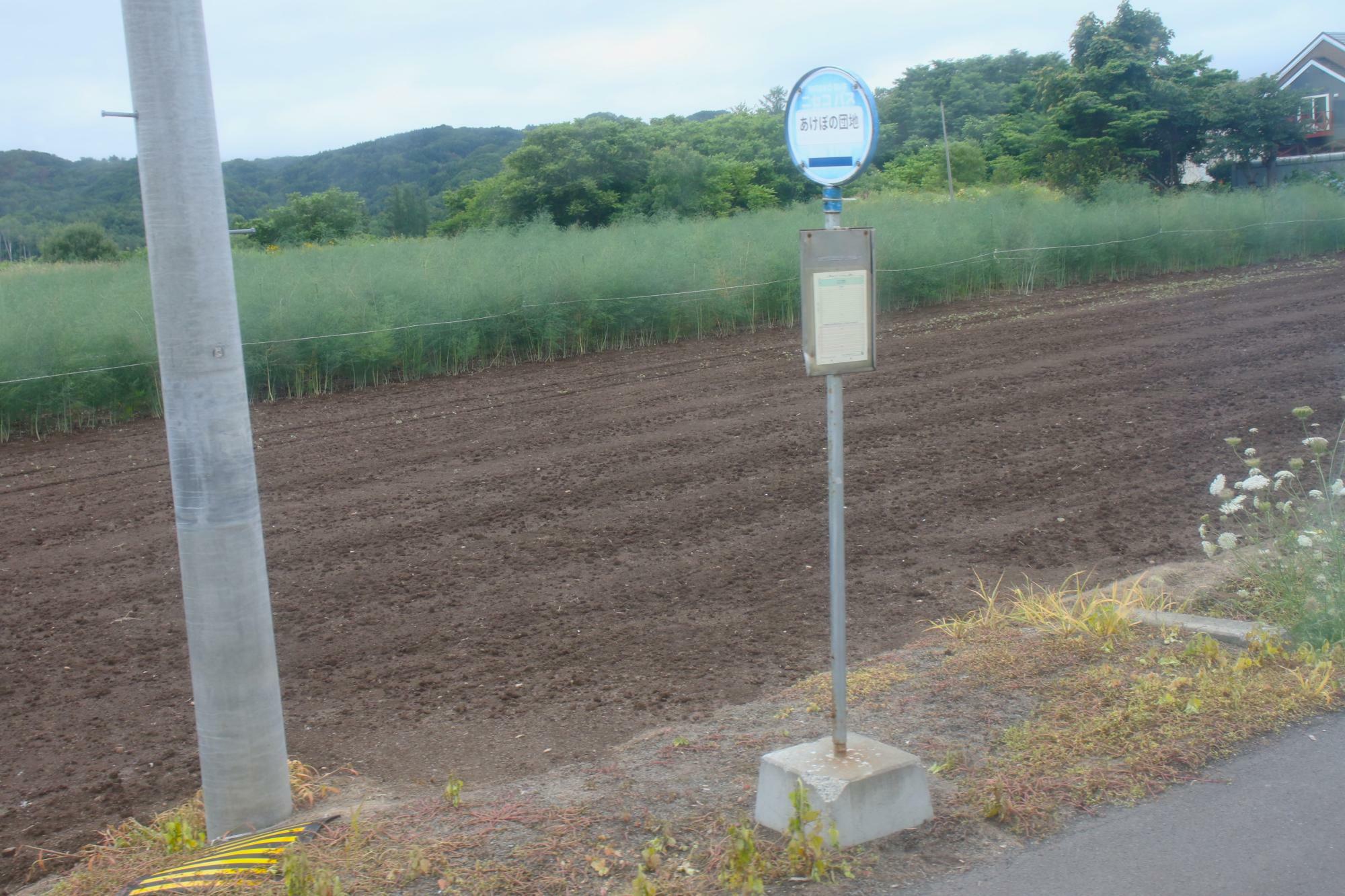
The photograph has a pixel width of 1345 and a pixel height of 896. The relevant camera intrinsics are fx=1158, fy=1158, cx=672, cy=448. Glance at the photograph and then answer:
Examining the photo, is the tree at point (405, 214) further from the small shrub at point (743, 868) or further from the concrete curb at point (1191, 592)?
the small shrub at point (743, 868)

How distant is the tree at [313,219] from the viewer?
31719 mm

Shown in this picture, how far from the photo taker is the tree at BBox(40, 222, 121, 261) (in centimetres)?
3212

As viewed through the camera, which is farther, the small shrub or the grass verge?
the grass verge

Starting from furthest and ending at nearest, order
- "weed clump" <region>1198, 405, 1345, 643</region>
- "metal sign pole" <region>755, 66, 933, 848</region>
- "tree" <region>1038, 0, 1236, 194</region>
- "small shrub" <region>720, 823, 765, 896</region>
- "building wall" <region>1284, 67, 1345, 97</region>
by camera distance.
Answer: "building wall" <region>1284, 67, 1345, 97</region>, "tree" <region>1038, 0, 1236, 194</region>, "weed clump" <region>1198, 405, 1345, 643</region>, "metal sign pole" <region>755, 66, 933, 848</region>, "small shrub" <region>720, 823, 765, 896</region>

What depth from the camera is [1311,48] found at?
→ 4766 cm

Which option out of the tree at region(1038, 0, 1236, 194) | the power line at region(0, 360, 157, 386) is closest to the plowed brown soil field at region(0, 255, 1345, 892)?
the power line at region(0, 360, 157, 386)

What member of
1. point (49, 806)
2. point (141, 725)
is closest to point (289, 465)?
point (141, 725)

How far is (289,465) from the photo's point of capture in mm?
11062

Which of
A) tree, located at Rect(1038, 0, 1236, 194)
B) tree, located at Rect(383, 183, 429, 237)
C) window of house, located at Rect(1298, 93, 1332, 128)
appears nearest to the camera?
tree, located at Rect(1038, 0, 1236, 194)

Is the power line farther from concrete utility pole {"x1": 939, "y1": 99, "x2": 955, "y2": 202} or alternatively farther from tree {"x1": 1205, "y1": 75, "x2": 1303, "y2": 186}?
tree {"x1": 1205, "y1": 75, "x2": 1303, "y2": 186}

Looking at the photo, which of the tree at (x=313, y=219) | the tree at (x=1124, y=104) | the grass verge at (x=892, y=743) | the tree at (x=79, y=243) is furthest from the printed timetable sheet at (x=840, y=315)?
the tree at (x=1124, y=104)

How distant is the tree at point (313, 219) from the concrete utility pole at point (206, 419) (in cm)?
2807

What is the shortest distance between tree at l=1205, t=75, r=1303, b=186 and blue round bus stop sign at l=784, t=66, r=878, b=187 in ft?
135

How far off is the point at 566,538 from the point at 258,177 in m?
49.6
